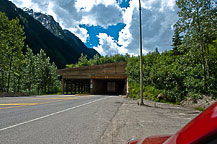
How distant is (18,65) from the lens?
2777 cm

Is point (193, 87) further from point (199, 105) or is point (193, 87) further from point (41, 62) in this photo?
point (41, 62)

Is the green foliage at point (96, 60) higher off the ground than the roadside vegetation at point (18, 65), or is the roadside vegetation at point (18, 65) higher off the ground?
the green foliage at point (96, 60)

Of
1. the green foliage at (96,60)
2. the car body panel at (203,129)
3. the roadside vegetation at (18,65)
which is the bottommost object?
the car body panel at (203,129)

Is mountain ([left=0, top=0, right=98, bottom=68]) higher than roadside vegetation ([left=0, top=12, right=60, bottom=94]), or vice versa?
mountain ([left=0, top=0, right=98, bottom=68])

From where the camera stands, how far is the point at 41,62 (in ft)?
134

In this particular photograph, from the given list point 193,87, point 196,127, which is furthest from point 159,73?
point 196,127

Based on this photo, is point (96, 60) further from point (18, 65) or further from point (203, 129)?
point (203, 129)

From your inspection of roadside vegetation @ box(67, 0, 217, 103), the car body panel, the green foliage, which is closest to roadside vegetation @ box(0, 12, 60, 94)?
the green foliage

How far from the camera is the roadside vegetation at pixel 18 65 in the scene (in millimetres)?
25453

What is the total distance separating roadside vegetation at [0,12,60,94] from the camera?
25.5 metres

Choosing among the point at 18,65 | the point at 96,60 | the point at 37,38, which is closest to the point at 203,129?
the point at 18,65

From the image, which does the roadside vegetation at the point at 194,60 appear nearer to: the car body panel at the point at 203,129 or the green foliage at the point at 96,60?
the car body panel at the point at 203,129

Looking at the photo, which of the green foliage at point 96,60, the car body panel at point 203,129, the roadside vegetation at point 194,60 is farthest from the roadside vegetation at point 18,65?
the car body panel at point 203,129

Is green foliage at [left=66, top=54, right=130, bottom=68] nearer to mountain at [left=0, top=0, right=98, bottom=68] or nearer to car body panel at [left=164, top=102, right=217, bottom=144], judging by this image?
mountain at [left=0, top=0, right=98, bottom=68]
